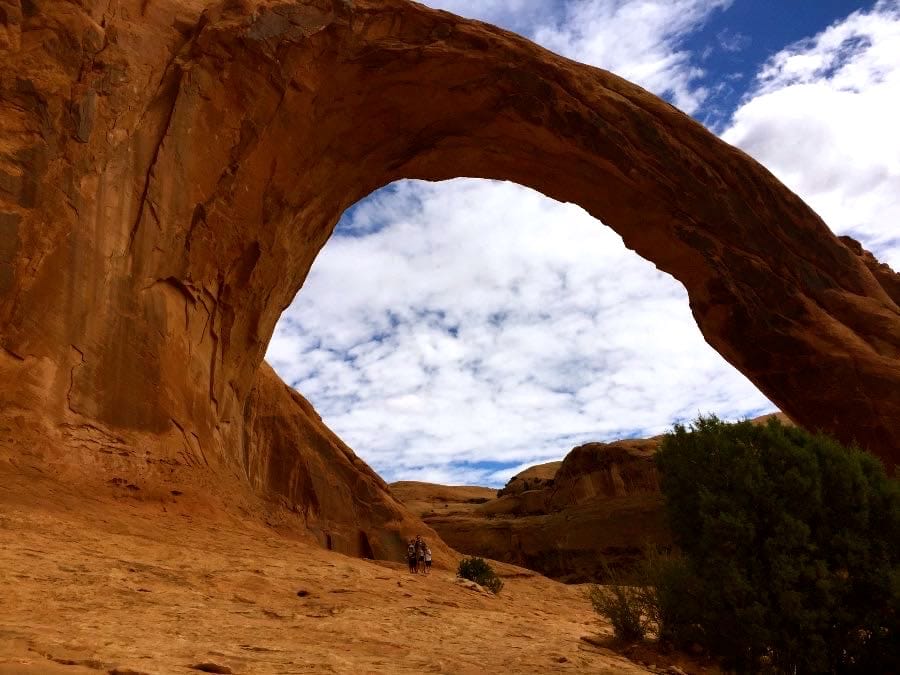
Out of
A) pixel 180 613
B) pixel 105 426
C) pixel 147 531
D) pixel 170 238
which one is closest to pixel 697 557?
pixel 180 613

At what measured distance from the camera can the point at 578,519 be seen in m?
37.2

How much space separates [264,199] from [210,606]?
483 inches

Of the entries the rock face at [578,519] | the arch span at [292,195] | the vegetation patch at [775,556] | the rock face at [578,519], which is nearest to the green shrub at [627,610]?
the vegetation patch at [775,556]

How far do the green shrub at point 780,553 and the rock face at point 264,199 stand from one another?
921 centimetres

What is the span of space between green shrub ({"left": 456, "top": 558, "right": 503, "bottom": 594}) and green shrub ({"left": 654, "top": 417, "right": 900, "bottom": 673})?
1054 centimetres

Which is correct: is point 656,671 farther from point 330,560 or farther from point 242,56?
point 242,56

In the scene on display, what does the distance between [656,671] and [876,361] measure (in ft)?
50.9

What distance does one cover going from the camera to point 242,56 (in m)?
15.1

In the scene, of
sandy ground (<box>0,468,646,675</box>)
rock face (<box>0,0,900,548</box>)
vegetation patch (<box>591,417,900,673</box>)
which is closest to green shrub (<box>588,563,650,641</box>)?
vegetation patch (<box>591,417,900,673</box>)

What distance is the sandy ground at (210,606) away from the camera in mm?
4754

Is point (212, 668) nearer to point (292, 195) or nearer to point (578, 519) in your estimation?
point (292, 195)

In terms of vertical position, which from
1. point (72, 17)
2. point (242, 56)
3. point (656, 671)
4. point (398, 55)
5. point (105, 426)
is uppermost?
point (398, 55)

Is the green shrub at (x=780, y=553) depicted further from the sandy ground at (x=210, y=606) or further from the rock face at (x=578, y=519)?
the rock face at (x=578, y=519)

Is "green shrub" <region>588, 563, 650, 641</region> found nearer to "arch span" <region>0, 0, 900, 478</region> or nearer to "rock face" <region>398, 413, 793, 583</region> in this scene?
"arch span" <region>0, 0, 900, 478</region>
